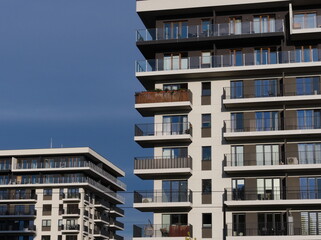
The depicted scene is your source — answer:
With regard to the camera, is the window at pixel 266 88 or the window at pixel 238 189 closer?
the window at pixel 238 189

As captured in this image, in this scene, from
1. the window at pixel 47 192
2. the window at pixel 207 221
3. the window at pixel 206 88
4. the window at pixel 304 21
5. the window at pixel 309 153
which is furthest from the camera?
the window at pixel 47 192

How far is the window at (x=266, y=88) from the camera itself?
57031 millimetres

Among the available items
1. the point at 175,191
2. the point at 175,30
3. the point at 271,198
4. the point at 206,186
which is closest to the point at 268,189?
the point at 271,198

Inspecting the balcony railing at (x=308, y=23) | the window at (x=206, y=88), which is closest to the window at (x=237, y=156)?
the window at (x=206, y=88)

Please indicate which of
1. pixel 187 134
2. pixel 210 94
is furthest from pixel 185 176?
pixel 210 94

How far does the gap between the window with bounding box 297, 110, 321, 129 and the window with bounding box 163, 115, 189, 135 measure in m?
9.39

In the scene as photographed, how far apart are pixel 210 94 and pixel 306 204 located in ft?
41.1

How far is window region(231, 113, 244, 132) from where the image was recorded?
187 feet

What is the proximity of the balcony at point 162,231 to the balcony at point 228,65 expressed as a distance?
1284cm

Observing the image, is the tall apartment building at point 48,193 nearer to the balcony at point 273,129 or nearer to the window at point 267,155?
the balcony at point 273,129

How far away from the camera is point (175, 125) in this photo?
191 ft

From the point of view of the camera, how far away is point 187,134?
5738 cm

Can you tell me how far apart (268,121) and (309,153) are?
4226 millimetres

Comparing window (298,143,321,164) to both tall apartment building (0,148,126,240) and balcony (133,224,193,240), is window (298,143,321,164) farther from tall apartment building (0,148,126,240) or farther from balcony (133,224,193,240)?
tall apartment building (0,148,126,240)
